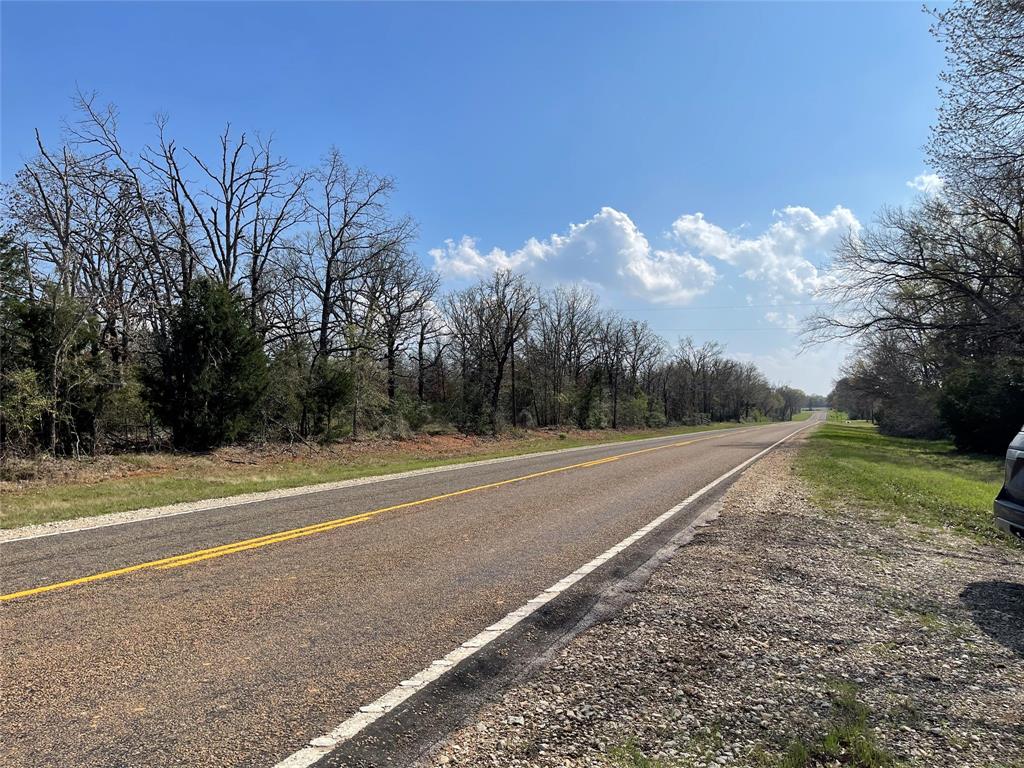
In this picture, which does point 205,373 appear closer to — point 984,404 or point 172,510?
point 172,510

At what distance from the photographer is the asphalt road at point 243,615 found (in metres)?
2.88

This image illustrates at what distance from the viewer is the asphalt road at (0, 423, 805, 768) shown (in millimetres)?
2877

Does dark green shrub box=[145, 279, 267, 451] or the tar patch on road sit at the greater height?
dark green shrub box=[145, 279, 267, 451]

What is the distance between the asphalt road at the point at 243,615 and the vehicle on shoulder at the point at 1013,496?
137 inches

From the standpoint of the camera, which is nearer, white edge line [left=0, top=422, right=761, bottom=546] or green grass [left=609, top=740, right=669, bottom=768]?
green grass [left=609, top=740, right=669, bottom=768]

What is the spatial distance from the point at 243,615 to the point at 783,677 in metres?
3.82

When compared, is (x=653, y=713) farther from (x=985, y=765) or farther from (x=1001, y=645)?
(x=1001, y=645)

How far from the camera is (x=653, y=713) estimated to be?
3043 mm

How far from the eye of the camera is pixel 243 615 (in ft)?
14.4

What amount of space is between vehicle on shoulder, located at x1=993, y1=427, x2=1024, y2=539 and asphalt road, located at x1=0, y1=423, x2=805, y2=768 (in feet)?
11.4

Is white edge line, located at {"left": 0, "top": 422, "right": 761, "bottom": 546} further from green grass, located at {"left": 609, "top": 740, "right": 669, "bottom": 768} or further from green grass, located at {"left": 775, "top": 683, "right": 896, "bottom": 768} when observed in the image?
green grass, located at {"left": 775, "top": 683, "right": 896, "bottom": 768}

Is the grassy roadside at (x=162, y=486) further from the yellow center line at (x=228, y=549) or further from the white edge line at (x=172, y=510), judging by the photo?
the yellow center line at (x=228, y=549)

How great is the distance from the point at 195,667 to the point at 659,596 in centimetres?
354

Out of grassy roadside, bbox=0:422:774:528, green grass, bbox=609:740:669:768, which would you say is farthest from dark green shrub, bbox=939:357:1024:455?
green grass, bbox=609:740:669:768
